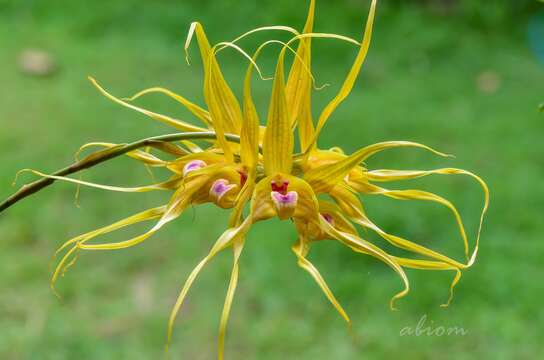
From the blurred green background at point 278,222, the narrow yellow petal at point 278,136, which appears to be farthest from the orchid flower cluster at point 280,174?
the blurred green background at point 278,222

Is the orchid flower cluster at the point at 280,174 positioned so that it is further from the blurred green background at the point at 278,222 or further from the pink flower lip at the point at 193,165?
the blurred green background at the point at 278,222

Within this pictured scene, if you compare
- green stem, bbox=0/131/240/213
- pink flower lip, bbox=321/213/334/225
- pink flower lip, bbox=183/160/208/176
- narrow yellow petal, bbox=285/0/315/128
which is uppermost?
narrow yellow petal, bbox=285/0/315/128

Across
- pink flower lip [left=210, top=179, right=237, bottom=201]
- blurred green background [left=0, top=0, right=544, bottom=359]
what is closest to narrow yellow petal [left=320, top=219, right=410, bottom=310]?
pink flower lip [left=210, top=179, right=237, bottom=201]

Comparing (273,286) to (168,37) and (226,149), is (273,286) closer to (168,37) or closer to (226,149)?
(226,149)

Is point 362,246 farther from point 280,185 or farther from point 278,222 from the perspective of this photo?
point 278,222

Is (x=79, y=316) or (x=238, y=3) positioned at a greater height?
(x=238, y=3)

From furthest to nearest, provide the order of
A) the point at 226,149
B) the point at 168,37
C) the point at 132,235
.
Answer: the point at 168,37 → the point at 132,235 → the point at 226,149

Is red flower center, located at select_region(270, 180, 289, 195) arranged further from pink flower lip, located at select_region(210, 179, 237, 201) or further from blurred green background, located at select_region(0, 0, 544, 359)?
blurred green background, located at select_region(0, 0, 544, 359)

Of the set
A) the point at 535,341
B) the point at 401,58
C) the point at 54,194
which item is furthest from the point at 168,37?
the point at 535,341
